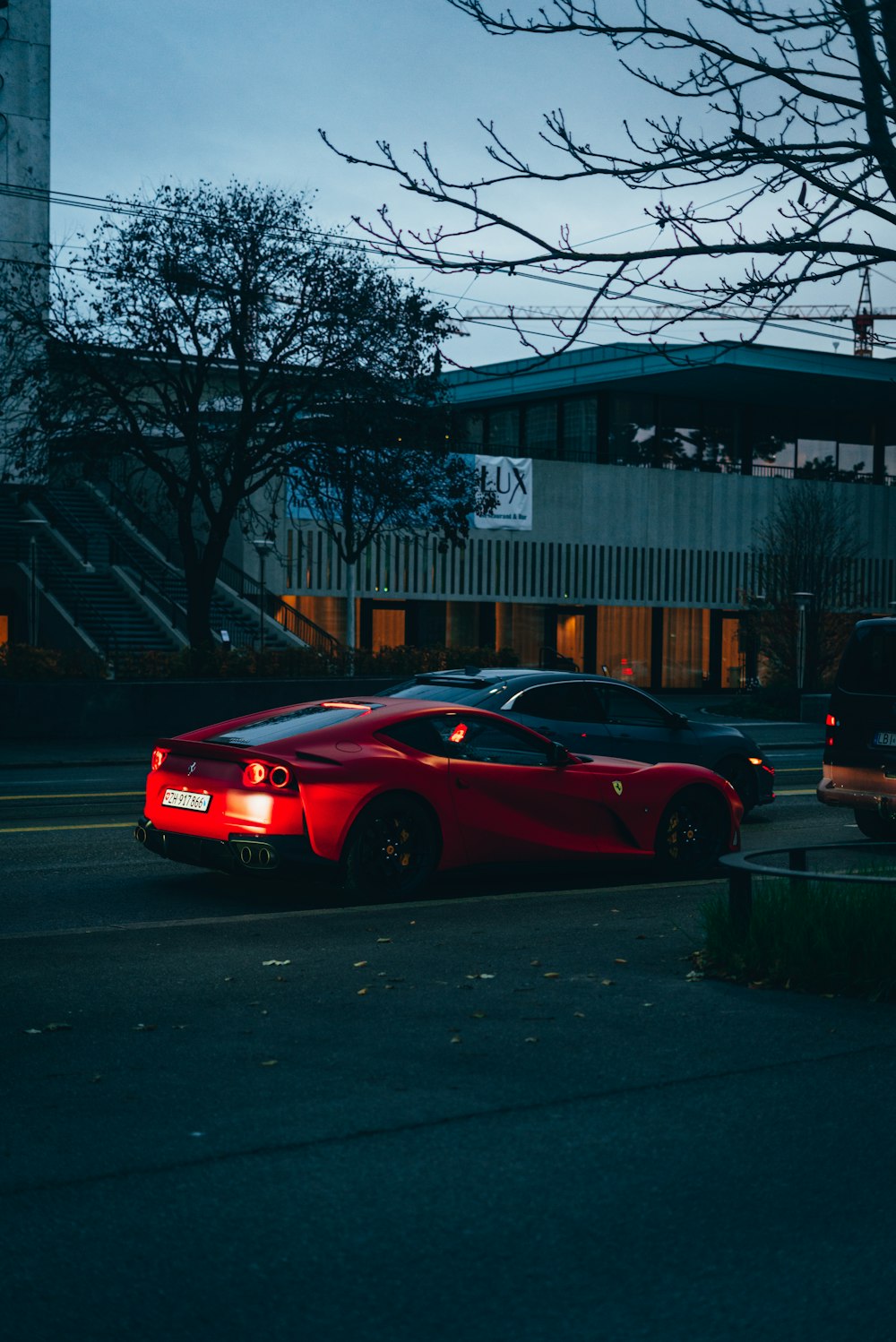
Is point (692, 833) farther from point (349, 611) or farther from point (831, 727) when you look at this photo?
point (349, 611)

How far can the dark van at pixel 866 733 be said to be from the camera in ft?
47.3

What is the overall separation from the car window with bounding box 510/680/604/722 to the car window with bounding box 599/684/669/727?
5.2 inches

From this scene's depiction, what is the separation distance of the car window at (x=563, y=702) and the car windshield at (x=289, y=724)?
319 cm

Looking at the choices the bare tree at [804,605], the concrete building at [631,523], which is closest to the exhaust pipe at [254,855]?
the bare tree at [804,605]

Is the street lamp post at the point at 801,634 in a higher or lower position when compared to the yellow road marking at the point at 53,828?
higher

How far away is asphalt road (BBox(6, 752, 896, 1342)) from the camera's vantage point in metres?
4.11

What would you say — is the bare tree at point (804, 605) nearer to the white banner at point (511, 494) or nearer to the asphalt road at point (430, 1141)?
the white banner at point (511, 494)

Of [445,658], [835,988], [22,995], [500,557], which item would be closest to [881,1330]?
[835,988]

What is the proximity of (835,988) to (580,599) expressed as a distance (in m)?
40.6

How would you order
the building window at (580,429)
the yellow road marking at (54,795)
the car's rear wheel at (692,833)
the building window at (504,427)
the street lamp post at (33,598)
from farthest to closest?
the building window at (504,427), the building window at (580,429), the street lamp post at (33,598), the yellow road marking at (54,795), the car's rear wheel at (692,833)

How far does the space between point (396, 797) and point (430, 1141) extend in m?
5.53

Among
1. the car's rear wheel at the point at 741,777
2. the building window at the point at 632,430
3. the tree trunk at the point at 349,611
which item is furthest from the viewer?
the building window at the point at 632,430

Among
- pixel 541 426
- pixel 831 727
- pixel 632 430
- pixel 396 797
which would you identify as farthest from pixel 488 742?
pixel 541 426

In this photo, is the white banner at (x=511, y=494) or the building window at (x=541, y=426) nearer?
the white banner at (x=511, y=494)
